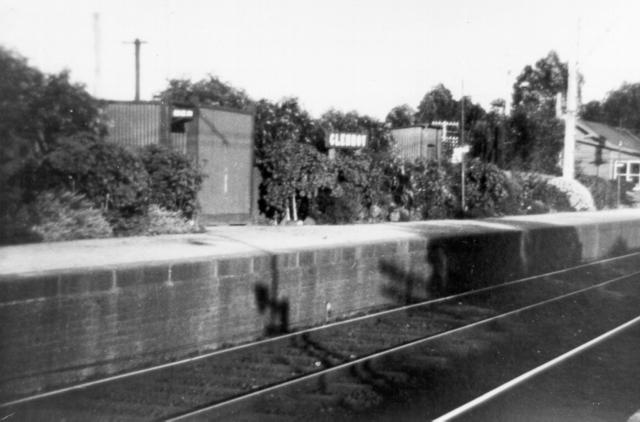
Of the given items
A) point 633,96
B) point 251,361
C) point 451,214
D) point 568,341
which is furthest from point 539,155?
point 633,96

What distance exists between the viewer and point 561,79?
8975 cm

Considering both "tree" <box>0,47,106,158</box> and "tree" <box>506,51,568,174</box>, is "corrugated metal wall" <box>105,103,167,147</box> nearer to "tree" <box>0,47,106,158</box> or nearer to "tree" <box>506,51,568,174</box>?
"tree" <box>0,47,106,158</box>

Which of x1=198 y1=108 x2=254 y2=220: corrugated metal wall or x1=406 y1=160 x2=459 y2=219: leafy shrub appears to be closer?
x1=198 y1=108 x2=254 y2=220: corrugated metal wall

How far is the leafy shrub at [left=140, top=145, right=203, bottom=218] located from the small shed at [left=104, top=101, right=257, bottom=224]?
1.54 m

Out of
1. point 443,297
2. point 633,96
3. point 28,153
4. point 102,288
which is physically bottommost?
point 443,297

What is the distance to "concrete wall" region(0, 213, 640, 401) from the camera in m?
6.45

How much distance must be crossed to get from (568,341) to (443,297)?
13.0ft

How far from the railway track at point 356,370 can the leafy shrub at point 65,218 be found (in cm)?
367

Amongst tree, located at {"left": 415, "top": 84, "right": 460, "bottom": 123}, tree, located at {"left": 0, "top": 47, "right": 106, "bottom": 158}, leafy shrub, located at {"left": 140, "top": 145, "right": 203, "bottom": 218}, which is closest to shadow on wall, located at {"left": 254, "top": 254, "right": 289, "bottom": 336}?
tree, located at {"left": 0, "top": 47, "right": 106, "bottom": 158}

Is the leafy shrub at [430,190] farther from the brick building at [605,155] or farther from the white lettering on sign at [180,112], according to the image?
the brick building at [605,155]

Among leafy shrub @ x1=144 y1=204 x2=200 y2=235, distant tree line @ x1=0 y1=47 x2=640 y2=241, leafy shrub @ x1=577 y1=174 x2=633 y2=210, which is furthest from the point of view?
leafy shrub @ x1=577 y1=174 x2=633 y2=210

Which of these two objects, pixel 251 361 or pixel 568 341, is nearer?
pixel 251 361

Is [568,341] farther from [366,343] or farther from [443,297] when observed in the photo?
[443,297]

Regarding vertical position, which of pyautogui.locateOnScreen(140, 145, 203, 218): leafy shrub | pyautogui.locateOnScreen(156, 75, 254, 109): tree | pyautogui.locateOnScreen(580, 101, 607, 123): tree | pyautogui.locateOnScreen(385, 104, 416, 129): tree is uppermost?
pyautogui.locateOnScreen(580, 101, 607, 123): tree
